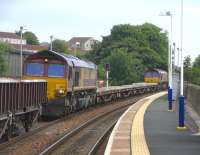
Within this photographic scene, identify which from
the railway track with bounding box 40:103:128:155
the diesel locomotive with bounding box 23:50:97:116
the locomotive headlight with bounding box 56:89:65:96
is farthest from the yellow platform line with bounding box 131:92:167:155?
the diesel locomotive with bounding box 23:50:97:116

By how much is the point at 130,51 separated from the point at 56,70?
82144 mm

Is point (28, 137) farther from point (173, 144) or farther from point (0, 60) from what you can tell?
point (0, 60)

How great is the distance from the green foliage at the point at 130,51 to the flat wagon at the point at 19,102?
2509 inches

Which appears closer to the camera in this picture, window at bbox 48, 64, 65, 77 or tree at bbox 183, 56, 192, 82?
window at bbox 48, 64, 65, 77

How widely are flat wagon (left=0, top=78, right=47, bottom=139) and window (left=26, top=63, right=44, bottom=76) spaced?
603cm

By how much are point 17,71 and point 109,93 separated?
139ft

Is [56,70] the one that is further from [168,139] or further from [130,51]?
[130,51]

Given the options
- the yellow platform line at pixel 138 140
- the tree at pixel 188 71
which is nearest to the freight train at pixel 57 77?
the yellow platform line at pixel 138 140

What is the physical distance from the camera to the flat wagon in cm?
1752

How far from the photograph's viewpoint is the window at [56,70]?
29.6m

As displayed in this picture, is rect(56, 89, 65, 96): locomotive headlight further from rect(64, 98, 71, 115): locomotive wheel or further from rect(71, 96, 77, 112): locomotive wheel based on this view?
rect(71, 96, 77, 112): locomotive wheel

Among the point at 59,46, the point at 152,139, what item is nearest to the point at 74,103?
the point at 152,139

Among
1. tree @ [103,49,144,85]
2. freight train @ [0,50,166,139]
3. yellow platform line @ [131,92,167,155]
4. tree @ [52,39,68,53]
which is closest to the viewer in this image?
yellow platform line @ [131,92,167,155]

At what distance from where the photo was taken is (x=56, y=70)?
29781 millimetres
